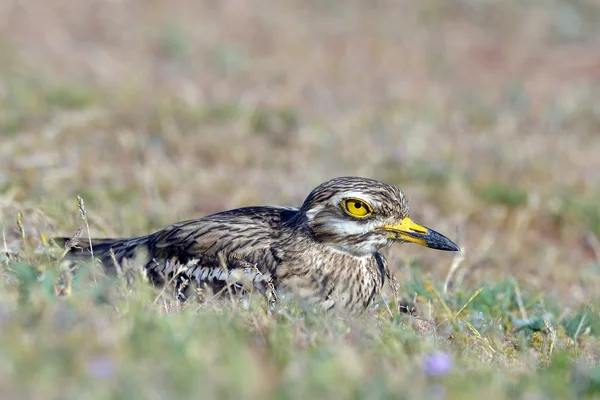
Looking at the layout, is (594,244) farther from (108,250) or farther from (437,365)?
(437,365)

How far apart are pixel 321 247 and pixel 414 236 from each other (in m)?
0.55

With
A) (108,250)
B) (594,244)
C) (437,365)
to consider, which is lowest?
(594,244)

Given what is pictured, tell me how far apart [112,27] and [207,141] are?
596 cm

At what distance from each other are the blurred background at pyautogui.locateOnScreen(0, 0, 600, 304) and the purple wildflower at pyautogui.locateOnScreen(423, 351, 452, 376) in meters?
2.97

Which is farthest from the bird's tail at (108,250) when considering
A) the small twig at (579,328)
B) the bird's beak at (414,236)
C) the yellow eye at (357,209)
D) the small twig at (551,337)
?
the small twig at (579,328)

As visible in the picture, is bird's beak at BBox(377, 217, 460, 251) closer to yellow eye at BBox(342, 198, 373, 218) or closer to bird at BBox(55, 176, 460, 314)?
bird at BBox(55, 176, 460, 314)

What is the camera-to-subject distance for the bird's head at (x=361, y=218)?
563 cm

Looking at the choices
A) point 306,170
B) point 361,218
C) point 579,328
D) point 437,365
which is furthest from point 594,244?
point 437,365

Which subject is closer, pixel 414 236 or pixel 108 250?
pixel 414 236

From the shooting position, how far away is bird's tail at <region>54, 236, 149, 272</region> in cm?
597

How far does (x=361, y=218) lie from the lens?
5645 millimetres

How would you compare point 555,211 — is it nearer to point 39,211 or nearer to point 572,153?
point 572,153

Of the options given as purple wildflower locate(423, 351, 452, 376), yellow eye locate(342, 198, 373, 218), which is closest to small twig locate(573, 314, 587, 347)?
yellow eye locate(342, 198, 373, 218)

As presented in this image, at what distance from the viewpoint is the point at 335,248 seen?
5688mm
